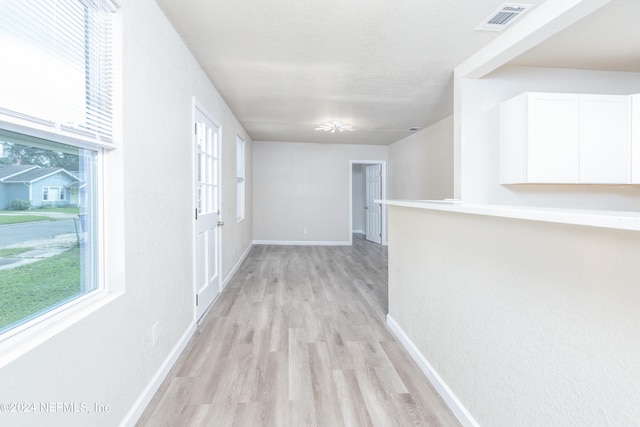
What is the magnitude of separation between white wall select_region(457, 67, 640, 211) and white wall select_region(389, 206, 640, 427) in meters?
1.53

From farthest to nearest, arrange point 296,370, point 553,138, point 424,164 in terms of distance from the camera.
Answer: point 424,164 < point 553,138 < point 296,370

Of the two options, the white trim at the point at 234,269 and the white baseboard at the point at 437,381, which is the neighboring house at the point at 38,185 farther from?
the white trim at the point at 234,269

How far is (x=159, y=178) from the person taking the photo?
1973 millimetres

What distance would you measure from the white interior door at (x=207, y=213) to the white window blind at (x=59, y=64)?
52.8 inches

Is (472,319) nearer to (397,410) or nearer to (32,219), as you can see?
(397,410)

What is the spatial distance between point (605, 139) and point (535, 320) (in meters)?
2.59

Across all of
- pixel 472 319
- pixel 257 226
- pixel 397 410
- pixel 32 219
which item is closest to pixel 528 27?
pixel 472 319

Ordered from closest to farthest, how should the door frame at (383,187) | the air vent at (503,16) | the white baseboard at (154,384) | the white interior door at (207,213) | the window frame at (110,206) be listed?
the window frame at (110,206) → the white baseboard at (154,384) → the air vent at (503,16) → the white interior door at (207,213) → the door frame at (383,187)

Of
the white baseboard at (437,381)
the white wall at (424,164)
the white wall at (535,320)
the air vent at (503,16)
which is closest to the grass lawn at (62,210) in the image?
the white wall at (535,320)

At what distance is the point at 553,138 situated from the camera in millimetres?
2752

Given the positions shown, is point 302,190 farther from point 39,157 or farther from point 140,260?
point 39,157

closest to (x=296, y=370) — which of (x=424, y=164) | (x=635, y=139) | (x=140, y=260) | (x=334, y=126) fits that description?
(x=140, y=260)

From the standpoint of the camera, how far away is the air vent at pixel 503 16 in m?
2.03

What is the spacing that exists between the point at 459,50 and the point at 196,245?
9.22 ft
